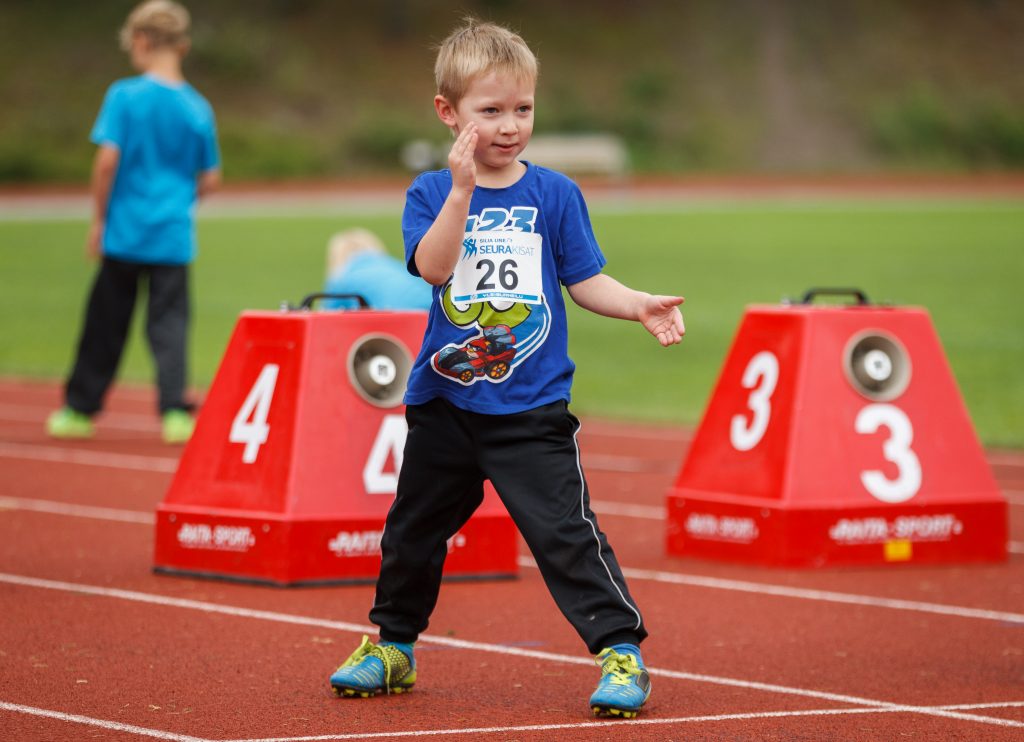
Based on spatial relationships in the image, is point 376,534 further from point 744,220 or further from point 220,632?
point 744,220

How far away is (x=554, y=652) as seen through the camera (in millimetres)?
5074

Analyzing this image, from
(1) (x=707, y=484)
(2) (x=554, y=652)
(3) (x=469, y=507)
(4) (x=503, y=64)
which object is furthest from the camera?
(1) (x=707, y=484)

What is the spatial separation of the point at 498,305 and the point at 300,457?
1.91 m

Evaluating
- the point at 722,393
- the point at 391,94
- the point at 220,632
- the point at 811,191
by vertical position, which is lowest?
the point at 220,632

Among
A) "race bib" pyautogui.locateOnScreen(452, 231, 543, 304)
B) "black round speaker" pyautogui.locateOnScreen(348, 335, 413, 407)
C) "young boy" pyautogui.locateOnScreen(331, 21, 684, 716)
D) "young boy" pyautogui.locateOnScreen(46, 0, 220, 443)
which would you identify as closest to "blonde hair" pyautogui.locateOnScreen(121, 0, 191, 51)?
"young boy" pyautogui.locateOnScreen(46, 0, 220, 443)

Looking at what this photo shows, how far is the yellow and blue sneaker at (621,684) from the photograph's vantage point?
13.6ft

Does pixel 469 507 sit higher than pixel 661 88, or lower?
lower

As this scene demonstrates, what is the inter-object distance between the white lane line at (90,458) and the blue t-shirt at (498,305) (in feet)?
15.5

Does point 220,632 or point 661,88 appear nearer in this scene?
point 220,632

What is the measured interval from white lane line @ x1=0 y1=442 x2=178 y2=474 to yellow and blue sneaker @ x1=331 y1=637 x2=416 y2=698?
4.40 metres

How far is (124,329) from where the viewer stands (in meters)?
9.64

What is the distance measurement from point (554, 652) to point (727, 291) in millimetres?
16157

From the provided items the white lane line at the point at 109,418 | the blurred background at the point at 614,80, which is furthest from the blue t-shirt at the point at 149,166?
the blurred background at the point at 614,80

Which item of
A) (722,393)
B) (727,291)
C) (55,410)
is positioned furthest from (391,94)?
(722,393)
